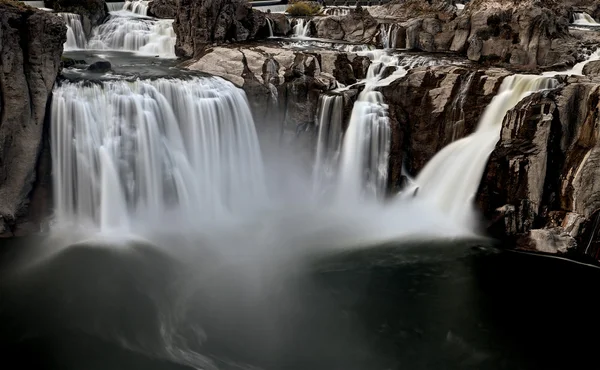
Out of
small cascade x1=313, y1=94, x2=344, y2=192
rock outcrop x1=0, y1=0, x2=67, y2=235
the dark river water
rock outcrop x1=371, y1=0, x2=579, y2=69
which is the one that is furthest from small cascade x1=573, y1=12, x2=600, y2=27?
rock outcrop x1=0, y1=0, x2=67, y2=235

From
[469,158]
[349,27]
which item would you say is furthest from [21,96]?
[349,27]

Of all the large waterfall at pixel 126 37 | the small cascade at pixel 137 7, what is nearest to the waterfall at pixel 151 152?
the large waterfall at pixel 126 37

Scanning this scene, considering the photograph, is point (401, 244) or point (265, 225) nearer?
point (401, 244)

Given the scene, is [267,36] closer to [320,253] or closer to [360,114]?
[360,114]

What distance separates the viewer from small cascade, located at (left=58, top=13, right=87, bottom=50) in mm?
25297

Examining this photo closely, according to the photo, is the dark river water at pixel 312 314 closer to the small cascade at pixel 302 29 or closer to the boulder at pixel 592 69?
the boulder at pixel 592 69

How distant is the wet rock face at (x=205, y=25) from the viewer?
75.5 feet

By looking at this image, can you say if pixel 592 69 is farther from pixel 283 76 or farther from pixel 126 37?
pixel 126 37

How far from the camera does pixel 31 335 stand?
35.3 ft

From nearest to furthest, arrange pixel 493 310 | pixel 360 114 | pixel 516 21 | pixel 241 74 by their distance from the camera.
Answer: pixel 493 310 → pixel 360 114 → pixel 241 74 → pixel 516 21

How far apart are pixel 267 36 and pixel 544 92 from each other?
51.7 ft

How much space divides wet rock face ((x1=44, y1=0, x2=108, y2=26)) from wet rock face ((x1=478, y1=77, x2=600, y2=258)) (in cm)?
2341

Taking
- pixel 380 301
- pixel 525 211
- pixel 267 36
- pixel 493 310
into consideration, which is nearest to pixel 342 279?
pixel 380 301

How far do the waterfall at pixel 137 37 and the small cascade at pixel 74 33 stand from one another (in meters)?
0.45
